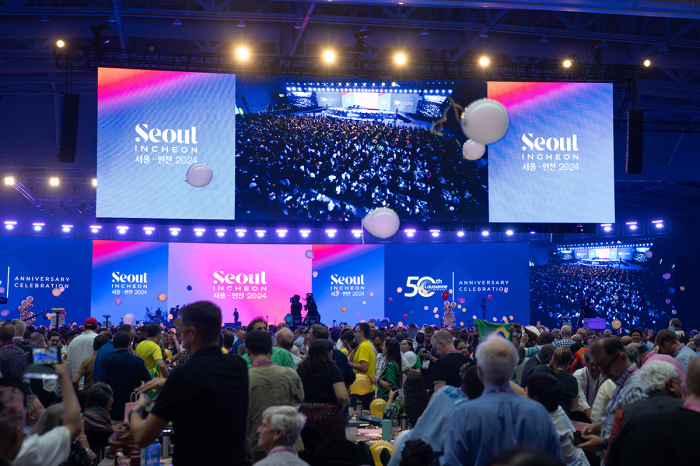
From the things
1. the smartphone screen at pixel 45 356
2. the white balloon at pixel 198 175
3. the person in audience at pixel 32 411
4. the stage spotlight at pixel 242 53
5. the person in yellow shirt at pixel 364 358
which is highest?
the stage spotlight at pixel 242 53

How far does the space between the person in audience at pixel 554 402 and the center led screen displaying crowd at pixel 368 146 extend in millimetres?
10094

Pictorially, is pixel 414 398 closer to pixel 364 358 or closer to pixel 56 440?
pixel 56 440

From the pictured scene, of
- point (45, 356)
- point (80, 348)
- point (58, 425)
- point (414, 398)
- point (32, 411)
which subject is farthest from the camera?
point (80, 348)

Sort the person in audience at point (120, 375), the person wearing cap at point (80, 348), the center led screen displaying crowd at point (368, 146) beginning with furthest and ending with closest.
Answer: the center led screen displaying crowd at point (368, 146), the person wearing cap at point (80, 348), the person in audience at point (120, 375)

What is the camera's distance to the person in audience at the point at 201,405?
101 inches

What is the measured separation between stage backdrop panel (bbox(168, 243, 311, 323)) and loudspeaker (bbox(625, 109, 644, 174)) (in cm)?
1290

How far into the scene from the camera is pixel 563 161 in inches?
541

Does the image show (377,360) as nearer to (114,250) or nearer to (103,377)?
(103,377)

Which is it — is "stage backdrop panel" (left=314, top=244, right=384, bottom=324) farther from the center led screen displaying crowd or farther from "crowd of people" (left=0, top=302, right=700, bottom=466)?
"crowd of people" (left=0, top=302, right=700, bottom=466)

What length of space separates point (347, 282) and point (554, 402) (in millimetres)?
20263

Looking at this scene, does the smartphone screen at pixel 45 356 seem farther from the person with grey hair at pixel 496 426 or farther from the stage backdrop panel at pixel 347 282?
the stage backdrop panel at pixel 347 282

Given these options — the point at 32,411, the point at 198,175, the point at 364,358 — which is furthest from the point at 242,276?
the point at 32,411

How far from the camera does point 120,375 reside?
19.1ft

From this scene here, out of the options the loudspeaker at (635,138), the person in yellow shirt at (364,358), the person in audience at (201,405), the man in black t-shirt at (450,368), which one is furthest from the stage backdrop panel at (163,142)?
the person in audience at (201,405)
